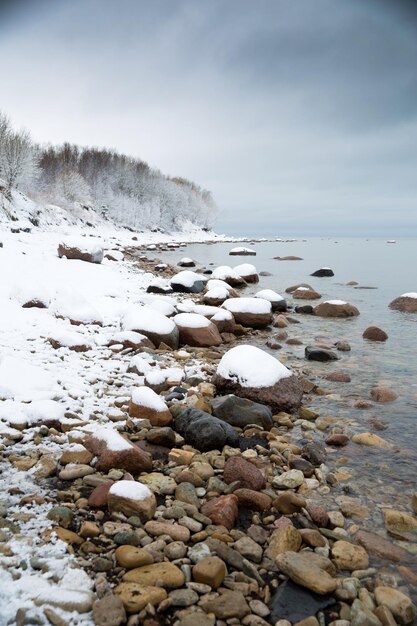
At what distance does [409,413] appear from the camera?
20.3 feet

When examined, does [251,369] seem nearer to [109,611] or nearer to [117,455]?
[117,455]

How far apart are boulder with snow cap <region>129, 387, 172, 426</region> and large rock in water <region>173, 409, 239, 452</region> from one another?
0.51ft

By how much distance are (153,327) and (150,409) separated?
3.60 metres

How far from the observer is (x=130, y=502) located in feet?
10.8

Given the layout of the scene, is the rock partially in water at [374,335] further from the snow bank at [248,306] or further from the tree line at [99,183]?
the tree line at [99,183]

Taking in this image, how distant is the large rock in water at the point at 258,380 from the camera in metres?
6.06

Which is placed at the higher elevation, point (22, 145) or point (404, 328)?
point (22, 145)

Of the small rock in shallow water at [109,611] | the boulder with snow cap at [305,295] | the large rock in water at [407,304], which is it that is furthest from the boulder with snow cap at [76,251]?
the small rock in shallow water at [109,611]

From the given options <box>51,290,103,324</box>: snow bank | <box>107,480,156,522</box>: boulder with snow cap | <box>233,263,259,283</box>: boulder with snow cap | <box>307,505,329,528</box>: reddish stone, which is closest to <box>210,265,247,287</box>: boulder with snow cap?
<box>233,263,259,283</box>: boulder with snow cap

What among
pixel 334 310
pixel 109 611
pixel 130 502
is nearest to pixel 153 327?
pixel 130 502

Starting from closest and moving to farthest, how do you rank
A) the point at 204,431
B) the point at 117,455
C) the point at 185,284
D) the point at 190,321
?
1. the point at 117,455
2. the point at 204,431
3. the point at 190,321
4. the point at 185,284

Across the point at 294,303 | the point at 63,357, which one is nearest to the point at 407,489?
the point at 63,357

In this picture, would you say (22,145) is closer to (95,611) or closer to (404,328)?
(404,328)

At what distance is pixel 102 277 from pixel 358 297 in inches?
453
